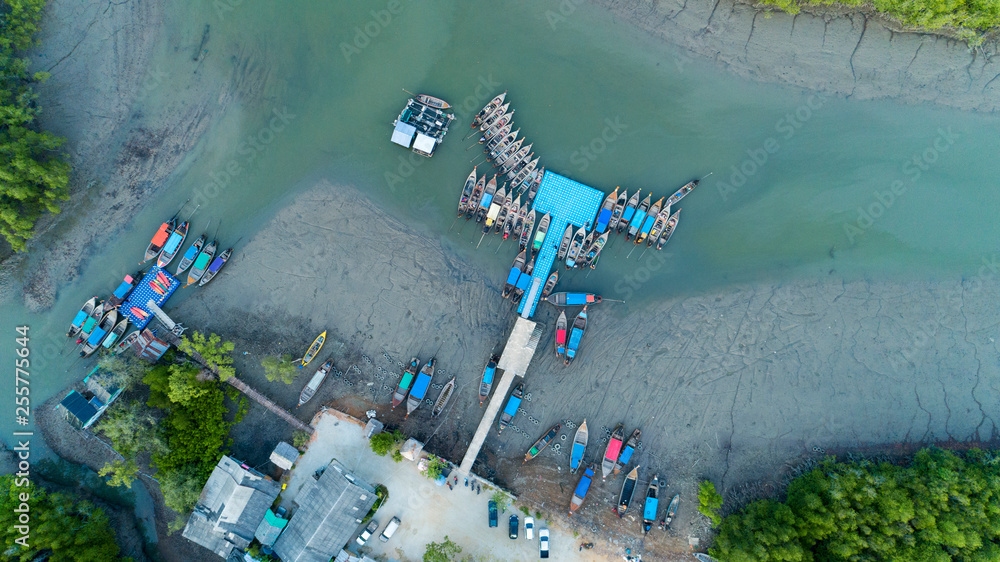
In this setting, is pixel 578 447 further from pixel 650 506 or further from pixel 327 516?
pixel 327 516

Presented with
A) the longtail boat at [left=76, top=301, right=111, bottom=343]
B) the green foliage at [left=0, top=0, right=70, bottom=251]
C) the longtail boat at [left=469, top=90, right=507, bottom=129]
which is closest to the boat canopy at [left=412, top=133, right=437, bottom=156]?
the longtail boat at [left=469, top=90, right=507, bottom=129]

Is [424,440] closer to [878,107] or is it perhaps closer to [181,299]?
[181,299]

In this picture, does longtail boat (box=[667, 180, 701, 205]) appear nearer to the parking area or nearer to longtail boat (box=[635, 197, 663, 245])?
longtail boat (box=[635, 197, 663, 245])

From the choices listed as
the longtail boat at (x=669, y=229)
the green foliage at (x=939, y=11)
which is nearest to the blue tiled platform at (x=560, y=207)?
the longtail boat at (x=669, y=229)

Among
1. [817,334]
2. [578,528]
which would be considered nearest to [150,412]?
[578,528]

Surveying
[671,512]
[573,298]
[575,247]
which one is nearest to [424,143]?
[575,247]
